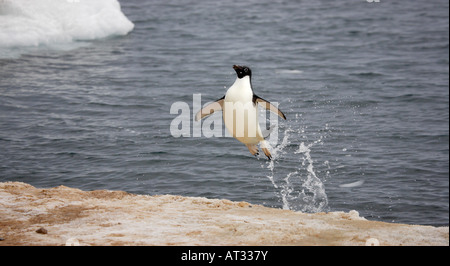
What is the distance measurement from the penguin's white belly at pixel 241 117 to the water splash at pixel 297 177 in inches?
75.5

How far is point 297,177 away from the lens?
37.9 ft

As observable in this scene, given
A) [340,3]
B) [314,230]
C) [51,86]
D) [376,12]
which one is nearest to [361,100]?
[51,86]

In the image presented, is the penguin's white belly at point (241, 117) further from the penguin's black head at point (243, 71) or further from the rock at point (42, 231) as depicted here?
the rock at point (42, 231)

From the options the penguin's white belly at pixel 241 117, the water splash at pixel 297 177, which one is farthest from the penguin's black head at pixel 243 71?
the water splash at pixel 297 177

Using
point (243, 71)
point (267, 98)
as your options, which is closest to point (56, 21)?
point (267, 98)

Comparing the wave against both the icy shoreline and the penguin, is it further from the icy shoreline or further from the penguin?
the penguin

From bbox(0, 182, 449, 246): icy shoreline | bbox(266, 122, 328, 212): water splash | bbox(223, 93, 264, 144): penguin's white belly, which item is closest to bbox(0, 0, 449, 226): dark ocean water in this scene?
bbox(266, 122, 328, 212): water splash

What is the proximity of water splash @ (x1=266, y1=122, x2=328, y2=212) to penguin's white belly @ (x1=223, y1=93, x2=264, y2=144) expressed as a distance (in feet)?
6.29

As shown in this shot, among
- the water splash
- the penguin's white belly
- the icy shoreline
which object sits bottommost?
the water splash

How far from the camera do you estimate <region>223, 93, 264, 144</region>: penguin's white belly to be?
8719mm

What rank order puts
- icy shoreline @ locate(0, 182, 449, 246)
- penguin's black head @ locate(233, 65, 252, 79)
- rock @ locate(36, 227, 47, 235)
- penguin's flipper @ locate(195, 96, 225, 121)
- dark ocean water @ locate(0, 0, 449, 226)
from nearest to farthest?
icy shoreline @ locate(0, 182, 449, 246) < rock @ locate(36, 227, 47, 235) < penguin's black head @ locate(233, 65, 252, 79) < penguin's flipper @ locate(195, 96, 225, 121) < dark ocean water @ locate(0, 0, 449, 226)

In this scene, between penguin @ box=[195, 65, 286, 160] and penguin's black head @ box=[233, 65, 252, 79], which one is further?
penguin @ box=[195, 65, 286, 160]

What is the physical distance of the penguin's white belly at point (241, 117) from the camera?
8719mm

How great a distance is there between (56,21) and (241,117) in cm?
1585
